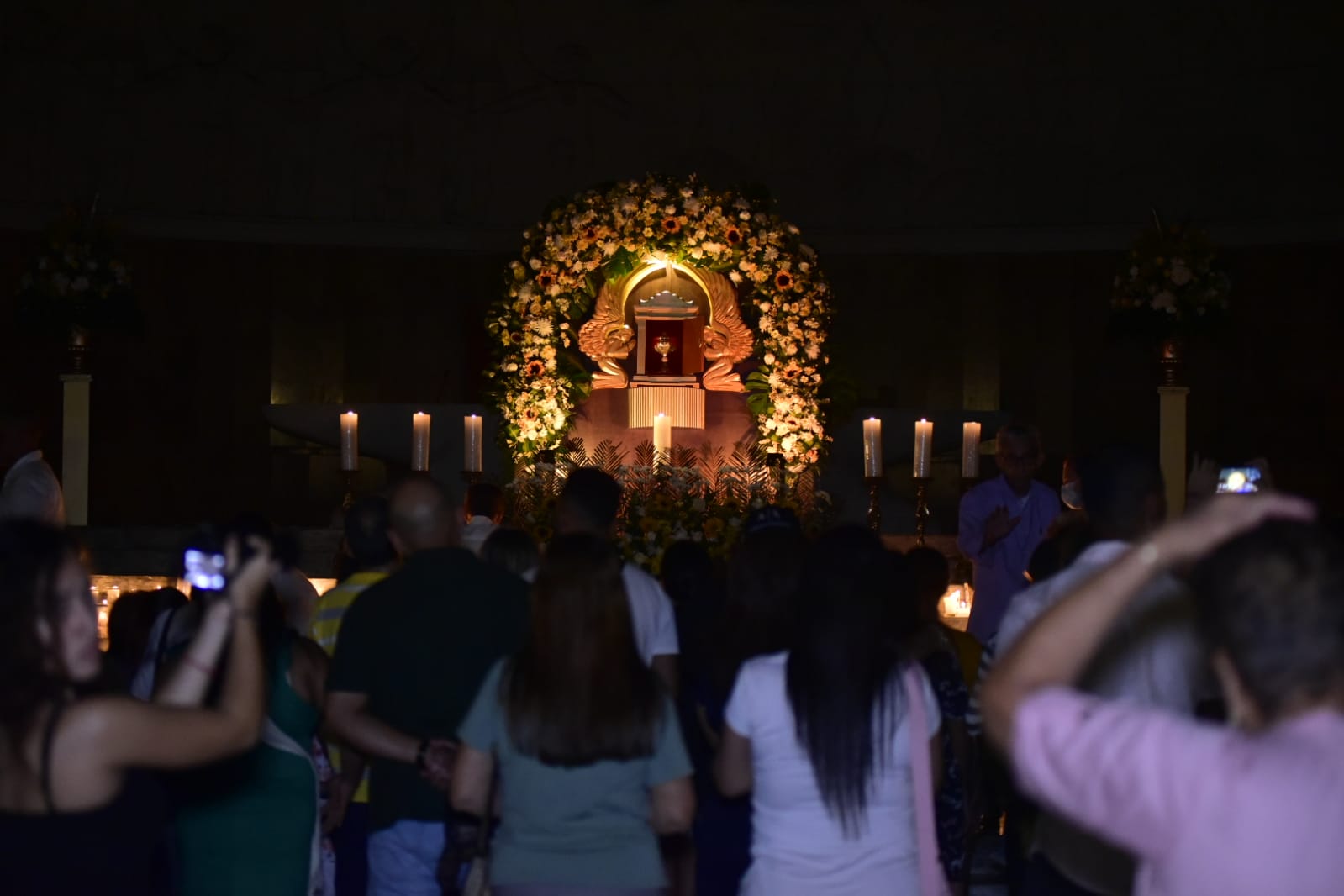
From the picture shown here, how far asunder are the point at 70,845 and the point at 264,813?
1303 millimetres

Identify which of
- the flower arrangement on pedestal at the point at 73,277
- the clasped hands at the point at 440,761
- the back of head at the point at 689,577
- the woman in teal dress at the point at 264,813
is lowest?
the woman in teal dress at the point at 264,813

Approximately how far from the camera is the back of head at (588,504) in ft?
14.8

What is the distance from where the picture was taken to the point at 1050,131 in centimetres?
1277

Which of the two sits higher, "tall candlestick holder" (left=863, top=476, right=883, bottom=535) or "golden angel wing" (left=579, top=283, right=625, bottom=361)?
"golden angel wing" (left=579, top=283, right=625, bottom=361)

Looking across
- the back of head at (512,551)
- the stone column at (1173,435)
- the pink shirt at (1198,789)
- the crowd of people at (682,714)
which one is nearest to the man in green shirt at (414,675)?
the crowd of people at (682,714)

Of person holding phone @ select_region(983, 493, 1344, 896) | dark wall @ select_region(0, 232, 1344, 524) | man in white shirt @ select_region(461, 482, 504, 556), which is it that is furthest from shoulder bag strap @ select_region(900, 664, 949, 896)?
dark wall @ select_region(0, 232, 1344, 524)

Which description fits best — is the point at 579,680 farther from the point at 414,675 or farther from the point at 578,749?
the point at 414,675

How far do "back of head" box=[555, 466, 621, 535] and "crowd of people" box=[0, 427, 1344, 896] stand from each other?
0.03ft

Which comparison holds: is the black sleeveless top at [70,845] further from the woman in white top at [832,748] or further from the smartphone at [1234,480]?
the smartphone at [1234,480]

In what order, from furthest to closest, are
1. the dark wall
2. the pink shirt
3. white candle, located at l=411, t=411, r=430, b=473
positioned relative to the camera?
1. the dark wall
2. white candle, located at l=411, t=411, r=430, b=473
3. the pink shirt

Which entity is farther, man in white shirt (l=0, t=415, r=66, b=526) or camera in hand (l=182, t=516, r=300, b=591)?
man in white shirt (l=0, t=415, r=66, b=526)

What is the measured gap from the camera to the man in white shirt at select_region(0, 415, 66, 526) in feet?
20.6

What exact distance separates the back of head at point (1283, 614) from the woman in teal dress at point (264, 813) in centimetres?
247

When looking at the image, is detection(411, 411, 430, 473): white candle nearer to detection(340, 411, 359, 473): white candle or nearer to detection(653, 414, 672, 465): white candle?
detection(340, 411, 359, 473): white candle
